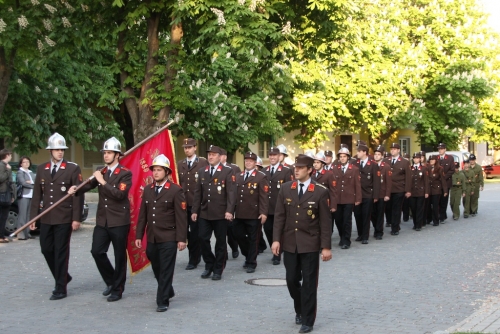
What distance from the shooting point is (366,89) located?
42.3m

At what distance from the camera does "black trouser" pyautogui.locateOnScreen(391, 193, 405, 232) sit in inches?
760

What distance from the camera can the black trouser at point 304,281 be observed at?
8.89m

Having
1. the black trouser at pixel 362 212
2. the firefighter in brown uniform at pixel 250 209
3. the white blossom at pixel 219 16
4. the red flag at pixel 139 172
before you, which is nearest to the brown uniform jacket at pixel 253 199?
the firefighter in brown uniform at pixel 250 209

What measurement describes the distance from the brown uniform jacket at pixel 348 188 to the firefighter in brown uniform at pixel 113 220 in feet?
23.1

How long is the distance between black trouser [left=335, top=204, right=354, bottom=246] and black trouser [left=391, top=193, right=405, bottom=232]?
98.1 inches

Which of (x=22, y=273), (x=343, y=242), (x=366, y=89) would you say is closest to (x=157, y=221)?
(x=22, y=273)

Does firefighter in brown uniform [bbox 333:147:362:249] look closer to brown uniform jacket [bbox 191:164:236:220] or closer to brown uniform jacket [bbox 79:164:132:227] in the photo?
brown uniform jacket [bbox 191:164:236:220]

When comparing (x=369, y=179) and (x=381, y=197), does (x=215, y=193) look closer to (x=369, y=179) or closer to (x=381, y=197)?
(x=369, y=179)

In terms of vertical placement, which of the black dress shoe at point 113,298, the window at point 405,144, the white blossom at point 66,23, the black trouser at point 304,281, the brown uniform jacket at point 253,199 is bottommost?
the black dress shoe at point 113,298

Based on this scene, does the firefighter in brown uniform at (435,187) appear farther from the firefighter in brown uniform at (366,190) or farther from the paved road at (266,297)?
the paved road at (266,297)

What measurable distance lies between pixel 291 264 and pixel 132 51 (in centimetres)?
959

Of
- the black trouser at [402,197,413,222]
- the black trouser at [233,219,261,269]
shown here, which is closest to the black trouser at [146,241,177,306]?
the black trouser at [233,219,261,269]

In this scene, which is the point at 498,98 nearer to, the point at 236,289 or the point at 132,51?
the point at 132,51

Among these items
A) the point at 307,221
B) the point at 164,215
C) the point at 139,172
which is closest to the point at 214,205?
the point at 139,172
